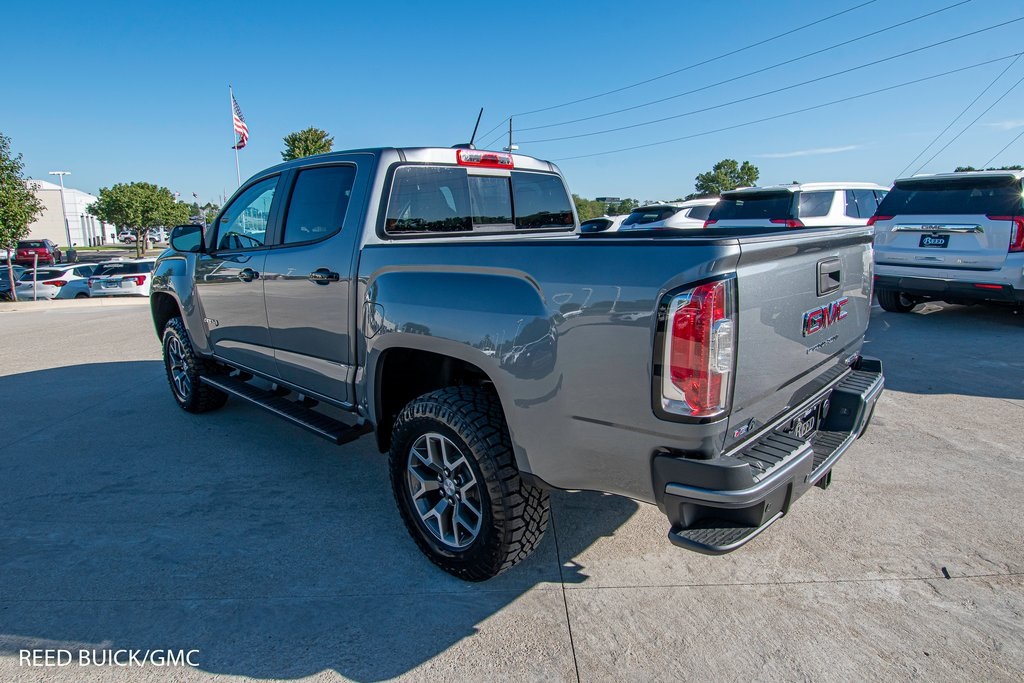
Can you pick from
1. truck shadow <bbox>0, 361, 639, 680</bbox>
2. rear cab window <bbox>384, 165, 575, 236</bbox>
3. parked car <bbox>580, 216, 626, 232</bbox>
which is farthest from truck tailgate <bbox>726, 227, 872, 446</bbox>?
rear cab window <bbox>384, 165, 575, 236</bbox>

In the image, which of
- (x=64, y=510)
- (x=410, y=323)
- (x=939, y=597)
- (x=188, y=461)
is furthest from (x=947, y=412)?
(x=64, y=510)

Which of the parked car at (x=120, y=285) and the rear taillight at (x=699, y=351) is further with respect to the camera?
the parked car at (x=120, y=285)

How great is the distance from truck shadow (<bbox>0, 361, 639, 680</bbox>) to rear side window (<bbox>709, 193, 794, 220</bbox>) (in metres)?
7.48

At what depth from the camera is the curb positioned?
15.4m

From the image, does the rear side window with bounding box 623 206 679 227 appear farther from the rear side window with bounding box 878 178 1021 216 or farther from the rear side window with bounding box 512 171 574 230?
the rear side window with bounding box 512 171 574 230

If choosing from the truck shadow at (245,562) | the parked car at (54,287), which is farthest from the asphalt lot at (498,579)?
the parked car at (54,287)

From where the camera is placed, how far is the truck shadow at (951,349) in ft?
17.9

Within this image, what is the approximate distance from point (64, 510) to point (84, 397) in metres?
2.88

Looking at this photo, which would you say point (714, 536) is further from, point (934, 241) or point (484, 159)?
point (934, 241)

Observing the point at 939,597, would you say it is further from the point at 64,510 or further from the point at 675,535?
the point at 64,510

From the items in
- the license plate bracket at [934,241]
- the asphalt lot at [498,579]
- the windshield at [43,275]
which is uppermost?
the license plate bracket at [934,241]

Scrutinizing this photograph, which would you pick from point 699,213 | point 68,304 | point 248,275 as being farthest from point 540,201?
point 68,304

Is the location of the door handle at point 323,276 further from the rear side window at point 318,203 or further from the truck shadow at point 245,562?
the truck shadow at point 245,562

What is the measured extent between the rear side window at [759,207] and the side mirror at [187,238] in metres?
7.94
